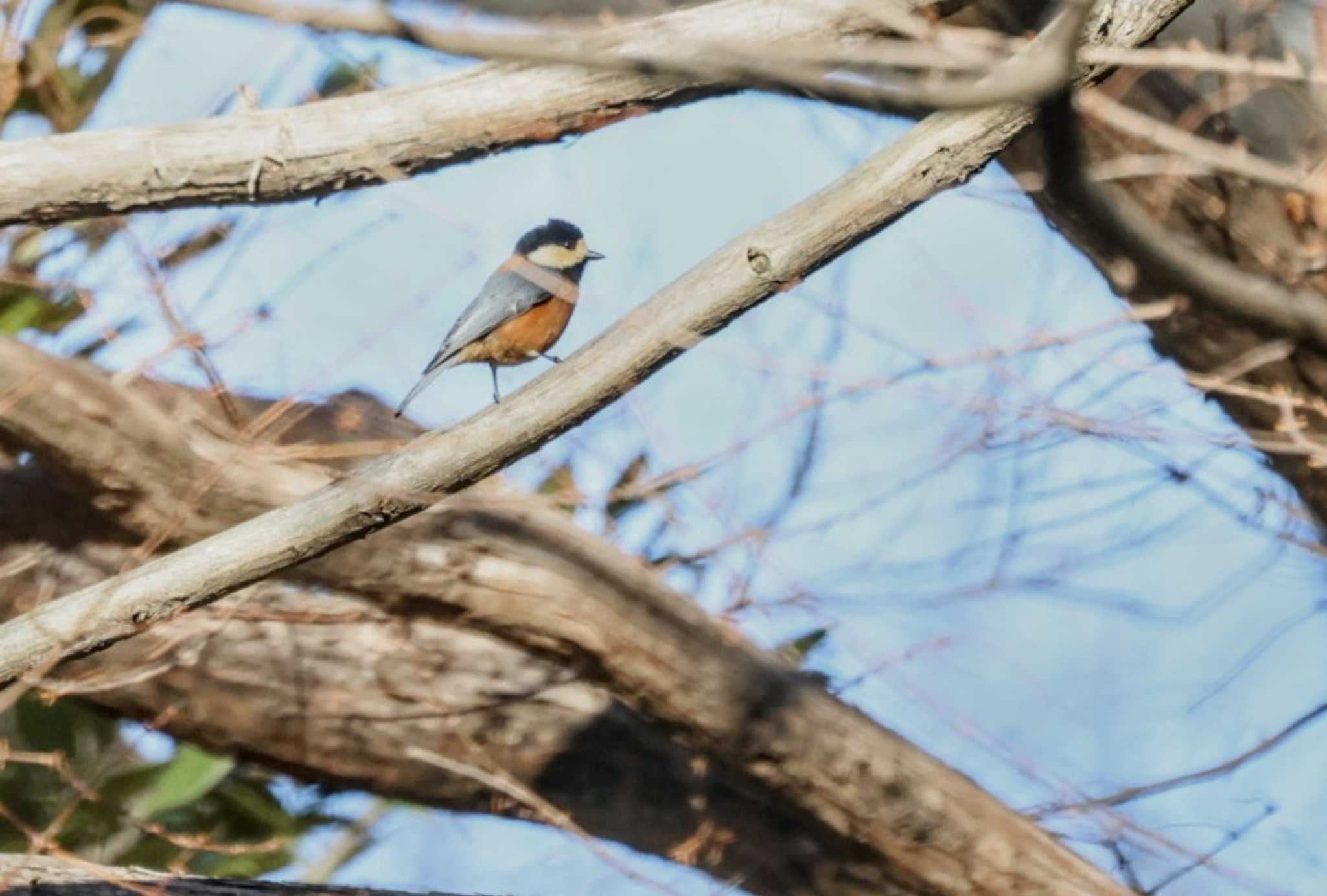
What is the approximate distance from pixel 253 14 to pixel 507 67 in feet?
4.49

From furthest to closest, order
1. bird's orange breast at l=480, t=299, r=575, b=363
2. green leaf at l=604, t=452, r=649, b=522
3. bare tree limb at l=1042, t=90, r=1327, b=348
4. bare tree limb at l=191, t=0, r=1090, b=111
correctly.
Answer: green leaf at l=604, t=452, r=649, b=522 → bird's orange breast at l=480, t=299, r=575, b=363 → bare tree limb at l=1042, t=90, r=1327, b=348 → bare tree limb at l=191, t=0, r=1090, b=111

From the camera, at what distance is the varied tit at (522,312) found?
3.31 meters

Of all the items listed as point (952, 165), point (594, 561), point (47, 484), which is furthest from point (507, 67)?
point (47, 484)

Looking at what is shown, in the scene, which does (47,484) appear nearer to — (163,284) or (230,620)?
(230,620)

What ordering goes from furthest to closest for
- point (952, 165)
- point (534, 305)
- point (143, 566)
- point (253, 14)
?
point (534, 305) → point (143, 566) → point (952, 165) → point (253, 14)

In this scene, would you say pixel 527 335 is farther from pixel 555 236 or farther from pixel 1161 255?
pixel 1161 255

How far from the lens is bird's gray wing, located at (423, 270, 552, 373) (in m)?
3.32

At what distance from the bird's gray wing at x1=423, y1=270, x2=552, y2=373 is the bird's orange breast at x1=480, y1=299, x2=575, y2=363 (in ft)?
0.06

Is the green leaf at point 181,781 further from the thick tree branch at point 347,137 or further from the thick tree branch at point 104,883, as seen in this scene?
the thick tree branch at point 347,137

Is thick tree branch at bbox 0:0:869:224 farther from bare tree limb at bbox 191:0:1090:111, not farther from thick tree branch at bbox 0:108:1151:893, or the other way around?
bare tree limb at bbox 191:0:1090:111

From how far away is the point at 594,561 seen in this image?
11.2ft

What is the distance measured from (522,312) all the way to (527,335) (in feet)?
0.18

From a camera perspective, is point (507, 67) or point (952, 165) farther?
point (507, 67)

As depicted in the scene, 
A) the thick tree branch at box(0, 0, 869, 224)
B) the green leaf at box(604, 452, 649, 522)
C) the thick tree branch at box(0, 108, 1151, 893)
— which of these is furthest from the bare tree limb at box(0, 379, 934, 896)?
the thick tree branch at box(0, 0, 869, 224)
